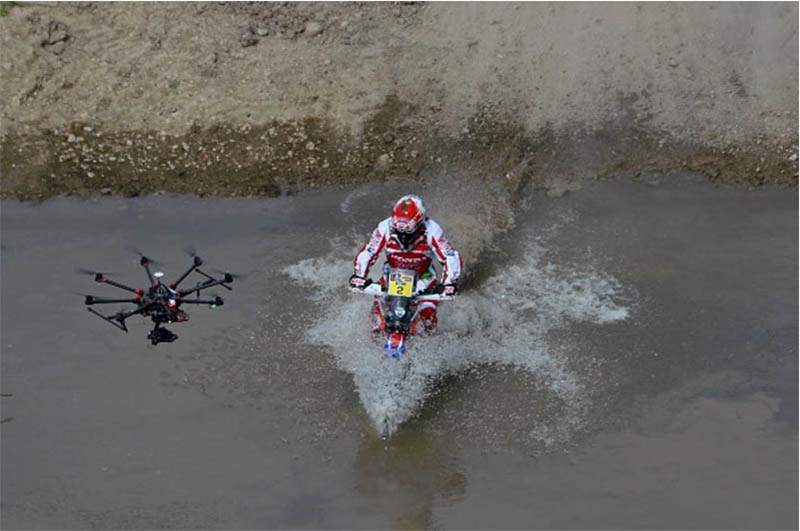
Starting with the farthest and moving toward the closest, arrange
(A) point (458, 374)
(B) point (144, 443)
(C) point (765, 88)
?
(C) point (765, 88)
(A) point (458, 374)
(B) point (144, 443)

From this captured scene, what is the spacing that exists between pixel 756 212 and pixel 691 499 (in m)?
6.26

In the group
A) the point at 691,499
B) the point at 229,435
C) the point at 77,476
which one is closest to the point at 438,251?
the point at 229,435

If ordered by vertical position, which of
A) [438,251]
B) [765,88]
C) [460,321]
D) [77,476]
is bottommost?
[77,476]

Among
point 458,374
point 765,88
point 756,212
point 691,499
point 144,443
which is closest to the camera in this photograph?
point 691,499

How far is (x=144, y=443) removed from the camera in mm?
11672

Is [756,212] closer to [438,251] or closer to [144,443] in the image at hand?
[438,251]

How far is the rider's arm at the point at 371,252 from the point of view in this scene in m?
12.2

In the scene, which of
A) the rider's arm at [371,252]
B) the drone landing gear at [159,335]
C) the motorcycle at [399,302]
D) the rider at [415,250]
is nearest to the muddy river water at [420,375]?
the motorcycle at [399,302]

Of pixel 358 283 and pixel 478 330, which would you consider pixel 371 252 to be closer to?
pixel 358 283

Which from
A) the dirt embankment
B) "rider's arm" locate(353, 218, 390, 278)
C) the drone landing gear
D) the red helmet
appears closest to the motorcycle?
"rider's arm" locate(353, 218, 390, 278)

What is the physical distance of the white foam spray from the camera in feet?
40.1

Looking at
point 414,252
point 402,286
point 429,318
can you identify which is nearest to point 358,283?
point 402,286

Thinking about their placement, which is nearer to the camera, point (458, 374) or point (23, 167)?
point (458, 374)

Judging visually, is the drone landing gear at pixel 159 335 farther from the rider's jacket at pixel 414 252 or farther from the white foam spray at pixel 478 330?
the rider's jacket at pixel 414 252
